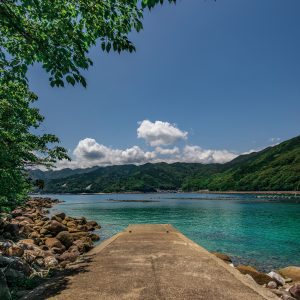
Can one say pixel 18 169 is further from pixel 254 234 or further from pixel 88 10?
pixel 254 234

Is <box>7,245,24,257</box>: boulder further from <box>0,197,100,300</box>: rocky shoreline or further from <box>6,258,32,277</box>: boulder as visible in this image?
<box>6,258,32,277</box>: boulder

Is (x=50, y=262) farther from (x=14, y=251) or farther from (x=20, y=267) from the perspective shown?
Result: (x=20, y=267)

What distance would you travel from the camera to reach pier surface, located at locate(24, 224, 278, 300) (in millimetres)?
7418

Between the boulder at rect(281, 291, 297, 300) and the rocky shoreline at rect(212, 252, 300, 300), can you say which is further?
the rocky shoreline at rect(212, 252, 300, 300)

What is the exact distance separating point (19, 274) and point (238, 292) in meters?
6.97

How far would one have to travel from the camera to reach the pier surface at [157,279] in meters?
7.42

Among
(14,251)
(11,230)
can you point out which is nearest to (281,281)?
(14,251)

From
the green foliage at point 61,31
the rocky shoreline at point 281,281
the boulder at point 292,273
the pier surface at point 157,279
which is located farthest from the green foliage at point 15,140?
the boulder at point 292,273

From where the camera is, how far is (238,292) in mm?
7730

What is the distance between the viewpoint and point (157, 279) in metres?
8.65

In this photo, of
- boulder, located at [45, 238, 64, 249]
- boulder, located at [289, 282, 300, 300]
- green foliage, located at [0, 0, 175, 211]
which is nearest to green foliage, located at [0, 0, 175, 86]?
green foliage, located at [0, 0, 175, 211]

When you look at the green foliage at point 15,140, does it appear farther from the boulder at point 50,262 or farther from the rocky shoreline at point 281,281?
the rocky shoreline at point 281,281

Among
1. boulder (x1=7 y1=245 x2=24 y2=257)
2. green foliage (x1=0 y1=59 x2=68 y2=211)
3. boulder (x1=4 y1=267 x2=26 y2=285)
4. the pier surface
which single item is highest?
green foliage (x1=0 y1=59 x2=68 y2=211)

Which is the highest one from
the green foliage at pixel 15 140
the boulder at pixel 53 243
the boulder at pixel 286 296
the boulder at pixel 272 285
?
the green foliage at pixel 15 140
